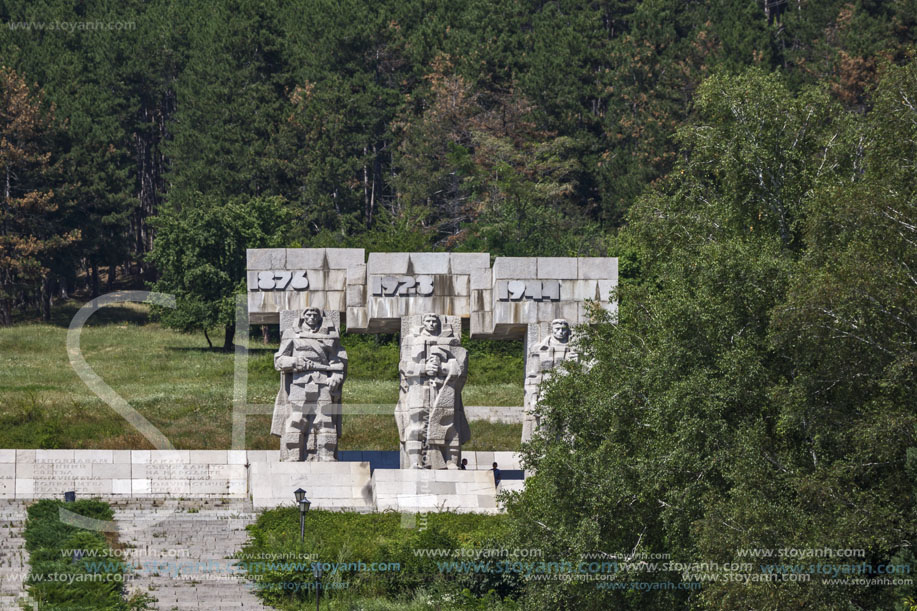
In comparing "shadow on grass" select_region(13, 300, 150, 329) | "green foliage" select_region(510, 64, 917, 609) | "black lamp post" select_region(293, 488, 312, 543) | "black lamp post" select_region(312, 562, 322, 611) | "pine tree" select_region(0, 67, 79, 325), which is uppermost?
"pine tree" select_region(0, 67, 79, 325)

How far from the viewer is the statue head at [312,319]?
29672 millimetres

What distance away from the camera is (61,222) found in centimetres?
5878

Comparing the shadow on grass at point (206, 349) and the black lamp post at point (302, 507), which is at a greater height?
the shadow on grass at point (206, 349)

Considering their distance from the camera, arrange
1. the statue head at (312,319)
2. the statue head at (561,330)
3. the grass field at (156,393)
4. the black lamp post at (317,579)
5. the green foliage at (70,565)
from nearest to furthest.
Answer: the green foliage at (70,565) < the black lamp post at (317,579) < the statue head at (561,330) < the statue head at (312,319) < the grass field at (156,393)

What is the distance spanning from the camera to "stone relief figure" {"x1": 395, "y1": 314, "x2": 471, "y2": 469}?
29.3 m

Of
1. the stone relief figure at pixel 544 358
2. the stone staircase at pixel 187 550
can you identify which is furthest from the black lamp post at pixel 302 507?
the stone relief figure at pixel 544 358

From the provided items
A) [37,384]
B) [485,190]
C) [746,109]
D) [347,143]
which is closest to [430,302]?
[746,109]

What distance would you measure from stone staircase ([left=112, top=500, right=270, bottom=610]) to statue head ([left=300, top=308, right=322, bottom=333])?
360 cm

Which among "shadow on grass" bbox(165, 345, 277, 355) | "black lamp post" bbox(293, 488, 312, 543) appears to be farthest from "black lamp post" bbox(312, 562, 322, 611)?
"shadow on grass" bbox(165, 345, 277, 355)

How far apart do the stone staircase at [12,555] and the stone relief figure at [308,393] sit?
506 cm

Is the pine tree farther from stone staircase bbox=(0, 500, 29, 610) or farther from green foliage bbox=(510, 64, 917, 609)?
green foliage bbox=(510, 64, 917, 609)

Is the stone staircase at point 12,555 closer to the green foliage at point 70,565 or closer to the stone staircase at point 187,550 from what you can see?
the green foliage at point 70,565

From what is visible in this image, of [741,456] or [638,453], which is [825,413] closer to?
[741,456]

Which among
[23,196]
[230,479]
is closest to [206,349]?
[23,196]
